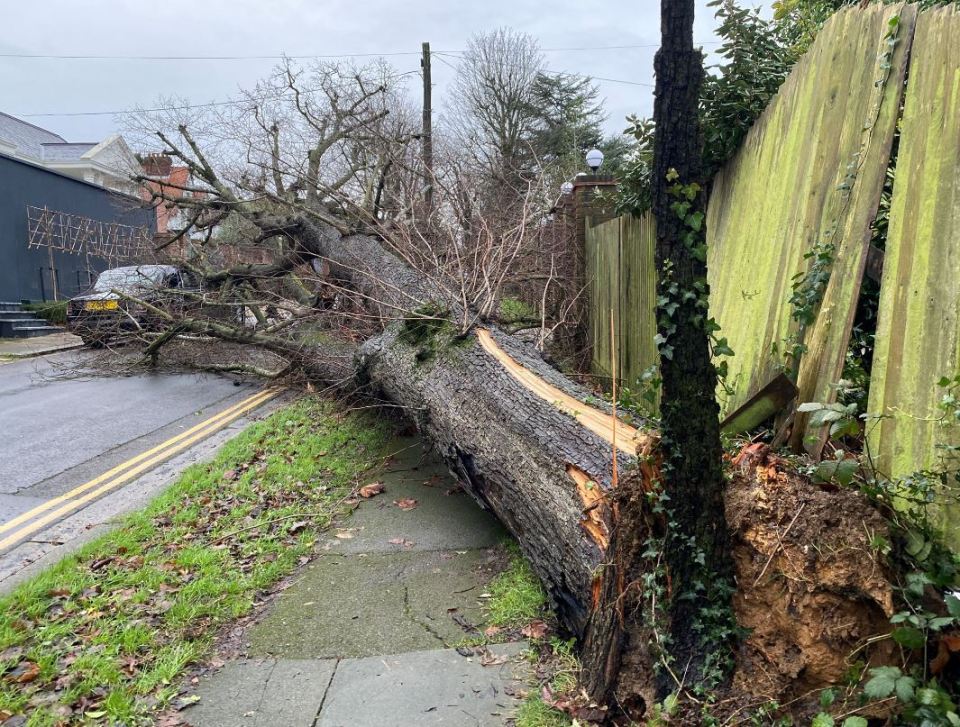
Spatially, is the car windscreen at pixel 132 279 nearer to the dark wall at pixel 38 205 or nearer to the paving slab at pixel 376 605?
the dark wall at pixel 38 205

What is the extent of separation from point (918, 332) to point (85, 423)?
837cm

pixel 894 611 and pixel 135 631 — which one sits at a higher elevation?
pixel 894 611

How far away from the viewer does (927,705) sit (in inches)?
72.4

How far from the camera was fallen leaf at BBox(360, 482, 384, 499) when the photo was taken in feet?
18.5

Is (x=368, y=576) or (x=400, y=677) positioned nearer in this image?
(x=400, y=677)

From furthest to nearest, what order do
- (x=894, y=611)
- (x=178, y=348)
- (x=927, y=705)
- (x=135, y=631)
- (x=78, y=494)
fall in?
(x=178, y=348)
(x=78, y=494)
(x=135, y=631)
(x=894, y=611)
(x=927, y=705)

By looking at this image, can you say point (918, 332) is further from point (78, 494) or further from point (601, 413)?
point (78, 494)

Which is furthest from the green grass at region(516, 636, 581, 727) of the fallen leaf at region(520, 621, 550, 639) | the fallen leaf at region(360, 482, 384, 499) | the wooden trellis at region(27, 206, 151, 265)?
the wooden trellis at region(27, 206, 151, 265)

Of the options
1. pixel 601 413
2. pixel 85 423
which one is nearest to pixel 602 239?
pixel 601 413

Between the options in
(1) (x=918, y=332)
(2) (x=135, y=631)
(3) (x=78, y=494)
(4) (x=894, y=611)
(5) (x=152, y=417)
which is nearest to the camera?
(4) (x=894, y=611)

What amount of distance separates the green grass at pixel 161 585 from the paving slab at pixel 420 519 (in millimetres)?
278

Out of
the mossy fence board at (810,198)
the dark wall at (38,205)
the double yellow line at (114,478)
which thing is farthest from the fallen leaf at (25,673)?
the dark wall at (38,205)

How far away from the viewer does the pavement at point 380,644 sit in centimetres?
292

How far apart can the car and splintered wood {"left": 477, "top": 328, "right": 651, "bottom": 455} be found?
706 centimetres
